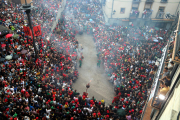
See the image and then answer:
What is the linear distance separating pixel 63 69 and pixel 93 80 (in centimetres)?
379

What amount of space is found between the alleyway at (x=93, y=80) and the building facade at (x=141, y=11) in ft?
32.2

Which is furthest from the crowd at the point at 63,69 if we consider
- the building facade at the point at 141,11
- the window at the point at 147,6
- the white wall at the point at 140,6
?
the window at the point at 147,6

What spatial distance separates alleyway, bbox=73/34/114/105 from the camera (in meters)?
15.3

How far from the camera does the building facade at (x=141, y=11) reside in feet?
87.3

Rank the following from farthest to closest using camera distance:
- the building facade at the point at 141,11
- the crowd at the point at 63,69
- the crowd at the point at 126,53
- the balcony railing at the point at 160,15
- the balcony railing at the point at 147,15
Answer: the balcony railing at the point at 160,15
the balcony railing at the point at 147,15
the building facade at the point at 141,11
the crowd at the point at 126,53
the crowd at the point at 63,69

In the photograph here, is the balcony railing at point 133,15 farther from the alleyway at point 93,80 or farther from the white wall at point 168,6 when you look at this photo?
the alleyway at point 93,80

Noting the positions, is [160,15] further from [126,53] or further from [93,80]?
[93,80]

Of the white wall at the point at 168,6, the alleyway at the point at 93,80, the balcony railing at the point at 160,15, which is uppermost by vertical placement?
the white wall at the point at 168,6

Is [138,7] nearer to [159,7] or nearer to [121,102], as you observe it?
[159,7]

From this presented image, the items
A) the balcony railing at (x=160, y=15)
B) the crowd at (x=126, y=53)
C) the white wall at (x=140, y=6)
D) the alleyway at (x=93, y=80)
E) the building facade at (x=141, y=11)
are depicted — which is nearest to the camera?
the crowd at (x=126, y=53)

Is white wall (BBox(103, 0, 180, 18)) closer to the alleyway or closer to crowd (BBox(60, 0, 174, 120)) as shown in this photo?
crowd (BBox(60, 0, 174, 120))

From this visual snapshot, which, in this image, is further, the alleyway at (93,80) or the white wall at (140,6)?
the white wall at (140,6)

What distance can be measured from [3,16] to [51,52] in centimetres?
647

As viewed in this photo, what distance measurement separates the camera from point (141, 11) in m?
27.3
